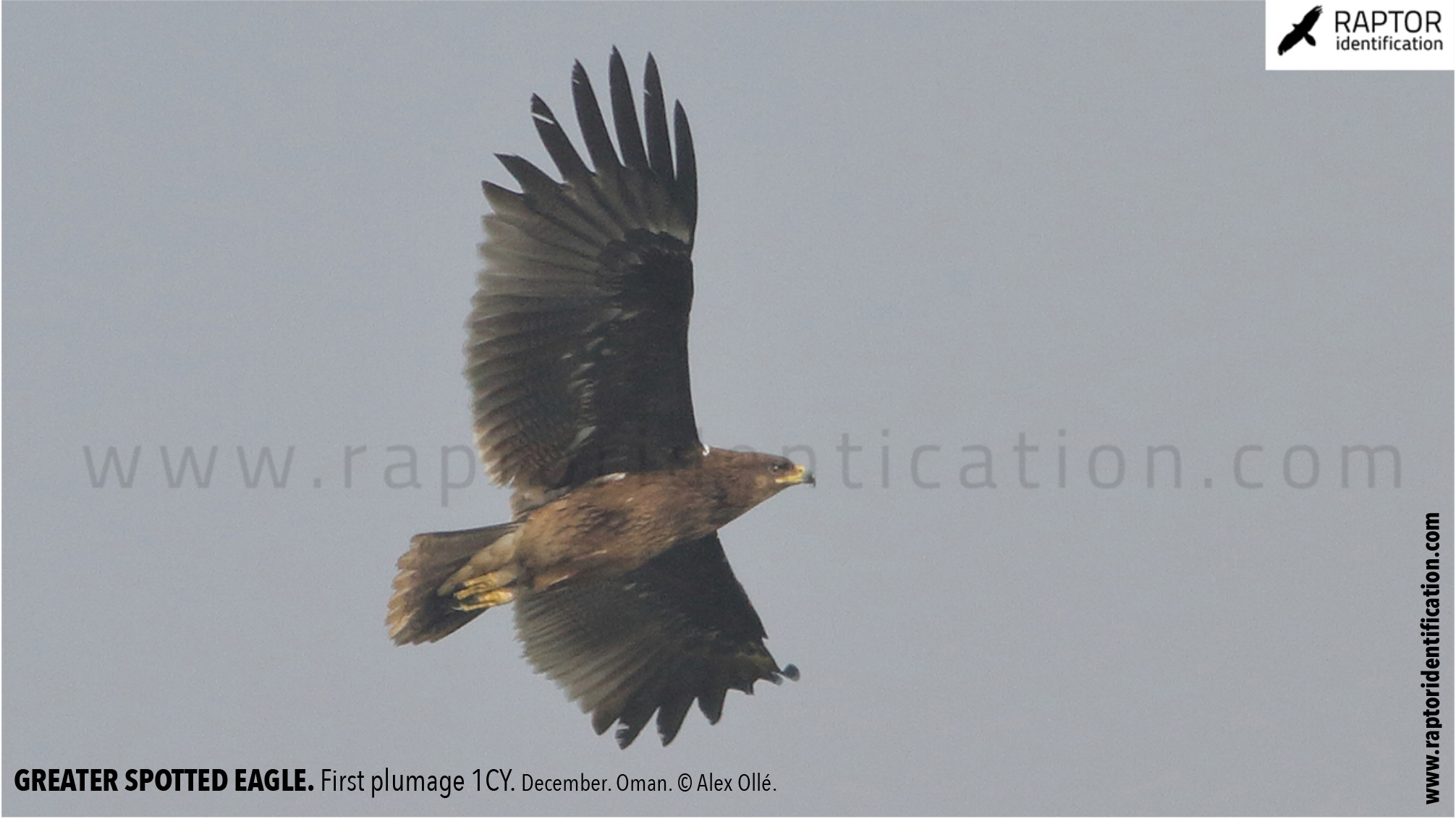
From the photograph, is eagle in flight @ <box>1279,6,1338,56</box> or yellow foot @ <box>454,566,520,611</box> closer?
yellow foot @ <box>454,566,520,611</box>

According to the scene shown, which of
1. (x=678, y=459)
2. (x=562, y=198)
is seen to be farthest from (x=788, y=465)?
(x=562, y=198)

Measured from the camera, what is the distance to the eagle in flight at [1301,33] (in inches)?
527

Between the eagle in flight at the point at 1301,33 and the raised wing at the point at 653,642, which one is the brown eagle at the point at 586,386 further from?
the eagle in flight at the point at 1301,33

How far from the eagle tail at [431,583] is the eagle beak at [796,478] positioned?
5.13 ft

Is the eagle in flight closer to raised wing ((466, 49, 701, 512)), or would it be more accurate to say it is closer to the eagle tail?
raised wing ((466, 49, 701, 512))

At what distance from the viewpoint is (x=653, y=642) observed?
1125 centimetres

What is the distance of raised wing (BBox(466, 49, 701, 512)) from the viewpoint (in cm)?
930

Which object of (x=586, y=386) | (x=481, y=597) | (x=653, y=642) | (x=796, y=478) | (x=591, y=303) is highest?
(x=591, y=303)

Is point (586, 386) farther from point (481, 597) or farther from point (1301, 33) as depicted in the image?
point (1301, 33)

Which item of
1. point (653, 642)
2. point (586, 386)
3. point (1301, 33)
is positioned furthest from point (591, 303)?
point (1301, 33)

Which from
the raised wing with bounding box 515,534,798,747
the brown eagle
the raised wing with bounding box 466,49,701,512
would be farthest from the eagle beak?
the raised wing with bounding box 515,534,798,747

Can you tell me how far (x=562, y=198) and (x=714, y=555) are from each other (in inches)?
109

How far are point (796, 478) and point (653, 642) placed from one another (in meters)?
2.11

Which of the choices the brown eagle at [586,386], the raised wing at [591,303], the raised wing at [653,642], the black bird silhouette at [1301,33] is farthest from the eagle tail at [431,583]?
the black bird silhouette at [1301,33]
